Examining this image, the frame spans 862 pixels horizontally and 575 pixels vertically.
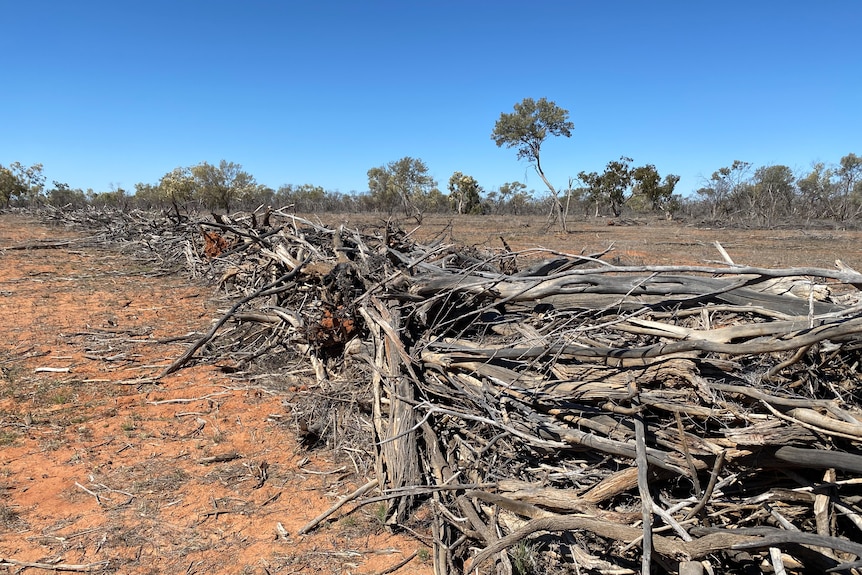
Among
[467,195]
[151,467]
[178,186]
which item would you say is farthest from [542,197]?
[151,467]

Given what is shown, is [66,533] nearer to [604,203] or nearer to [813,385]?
[813,385]

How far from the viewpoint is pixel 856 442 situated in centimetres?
177

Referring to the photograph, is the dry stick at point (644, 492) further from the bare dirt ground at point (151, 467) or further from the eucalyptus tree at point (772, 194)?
the eucalyptus tree at point (772, 194)

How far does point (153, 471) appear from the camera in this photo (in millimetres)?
3605

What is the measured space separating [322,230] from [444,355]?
3.07 m

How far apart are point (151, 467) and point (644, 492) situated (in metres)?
3.27

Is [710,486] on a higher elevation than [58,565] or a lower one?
higher

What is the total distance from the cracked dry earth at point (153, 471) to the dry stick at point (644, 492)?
4.21ft

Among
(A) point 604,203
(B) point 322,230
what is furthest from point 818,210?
(B) point 322,230

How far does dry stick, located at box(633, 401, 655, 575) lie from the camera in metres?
1.80

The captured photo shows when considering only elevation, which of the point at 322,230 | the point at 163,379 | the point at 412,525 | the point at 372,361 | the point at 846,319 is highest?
the point at 322,230

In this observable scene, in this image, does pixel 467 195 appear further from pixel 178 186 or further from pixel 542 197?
pixel 178 186

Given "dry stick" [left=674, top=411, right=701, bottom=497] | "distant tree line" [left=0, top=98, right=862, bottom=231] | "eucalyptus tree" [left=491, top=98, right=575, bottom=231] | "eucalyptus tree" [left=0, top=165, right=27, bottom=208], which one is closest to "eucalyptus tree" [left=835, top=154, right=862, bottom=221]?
"distant tree line" [left=0, top=98, right=862, bottom=231]

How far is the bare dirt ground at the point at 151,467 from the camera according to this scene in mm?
2793
